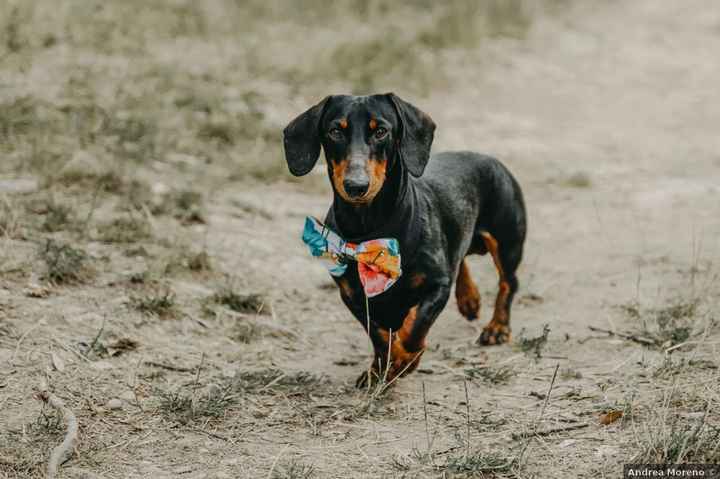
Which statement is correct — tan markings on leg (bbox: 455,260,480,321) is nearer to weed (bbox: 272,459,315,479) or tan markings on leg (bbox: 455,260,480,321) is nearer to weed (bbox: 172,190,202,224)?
weed (bbox: 172,190,202,224)

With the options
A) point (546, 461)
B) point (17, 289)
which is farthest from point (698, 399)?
point (17, 289)

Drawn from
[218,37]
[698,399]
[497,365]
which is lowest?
[497,365]

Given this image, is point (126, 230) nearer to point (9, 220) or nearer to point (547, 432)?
point (9, 220)

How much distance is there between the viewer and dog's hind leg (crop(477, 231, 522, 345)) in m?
4.67

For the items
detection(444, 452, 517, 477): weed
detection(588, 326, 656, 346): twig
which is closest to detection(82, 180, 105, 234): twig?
detection(588, 326, 656, 346): twig

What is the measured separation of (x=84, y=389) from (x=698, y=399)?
92.4 inches

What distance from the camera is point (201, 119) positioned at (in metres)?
7.79

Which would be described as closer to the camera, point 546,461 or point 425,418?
point 546,461

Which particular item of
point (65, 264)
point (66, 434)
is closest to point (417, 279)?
point (66, 434)

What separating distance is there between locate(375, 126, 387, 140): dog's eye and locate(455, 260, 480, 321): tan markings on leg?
1354mm

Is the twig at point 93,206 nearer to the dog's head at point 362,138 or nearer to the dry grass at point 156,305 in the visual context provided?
the dry grass at point 156,305

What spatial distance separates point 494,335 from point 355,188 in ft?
5.17

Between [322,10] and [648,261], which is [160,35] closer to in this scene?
[322,10]

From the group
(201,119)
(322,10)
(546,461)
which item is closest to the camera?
(546,461)
